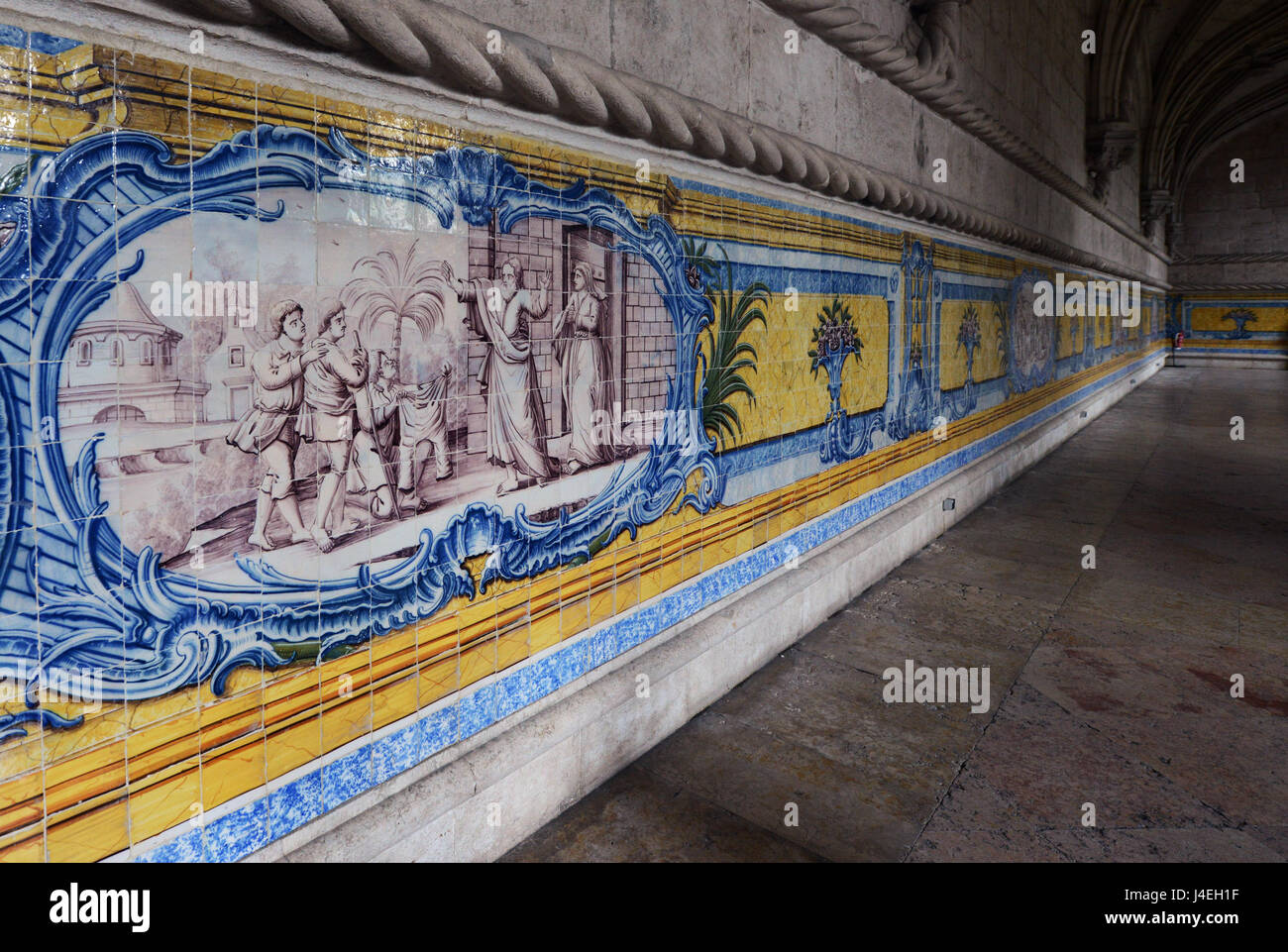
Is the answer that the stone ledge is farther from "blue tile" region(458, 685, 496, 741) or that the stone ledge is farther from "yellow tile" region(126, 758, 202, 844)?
"yellow tile" region(126, 758, 202, 844)

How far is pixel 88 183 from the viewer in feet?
4.11

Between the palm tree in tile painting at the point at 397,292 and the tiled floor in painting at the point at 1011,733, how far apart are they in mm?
1327

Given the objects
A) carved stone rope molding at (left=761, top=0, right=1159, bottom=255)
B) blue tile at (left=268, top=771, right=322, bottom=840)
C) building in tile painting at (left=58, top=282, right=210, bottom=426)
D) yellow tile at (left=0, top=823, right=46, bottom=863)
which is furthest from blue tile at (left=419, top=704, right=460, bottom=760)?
carved stone rope molding at (left=761, top=0, right=1159, bottom=255)

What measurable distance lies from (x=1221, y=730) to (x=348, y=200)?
10.0ft

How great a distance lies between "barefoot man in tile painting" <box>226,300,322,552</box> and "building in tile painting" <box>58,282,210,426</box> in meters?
0.12

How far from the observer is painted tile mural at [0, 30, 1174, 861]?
1.25 meters

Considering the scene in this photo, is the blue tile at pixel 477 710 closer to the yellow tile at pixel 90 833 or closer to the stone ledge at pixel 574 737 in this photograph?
the stone ledge at pixel 574 737

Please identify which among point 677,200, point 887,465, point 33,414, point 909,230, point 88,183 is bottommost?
point 887,465

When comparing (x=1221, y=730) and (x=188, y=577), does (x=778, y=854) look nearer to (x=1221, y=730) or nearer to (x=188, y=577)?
(x=188, y=577)

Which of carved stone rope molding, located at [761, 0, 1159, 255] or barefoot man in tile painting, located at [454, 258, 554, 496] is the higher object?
carved stone rope molding, located at [761, 0, 1159, 255]

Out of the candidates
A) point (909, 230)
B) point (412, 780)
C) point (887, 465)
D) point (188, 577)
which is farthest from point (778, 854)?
point (909, 230)

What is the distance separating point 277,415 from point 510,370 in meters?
0.63

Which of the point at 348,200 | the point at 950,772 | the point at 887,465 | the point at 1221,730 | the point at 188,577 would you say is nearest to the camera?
the point at 188,577

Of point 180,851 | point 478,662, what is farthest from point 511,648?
point 180,851
